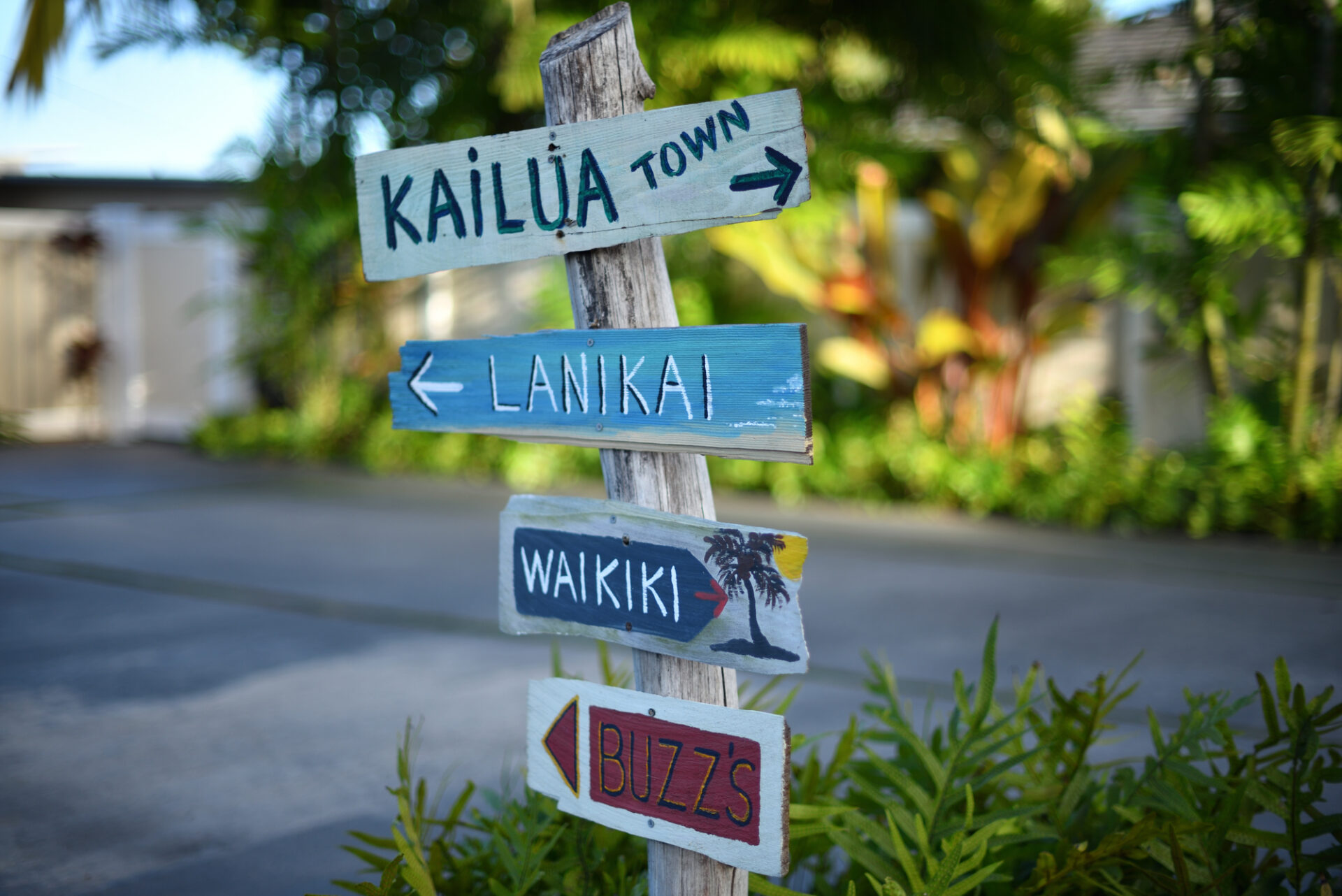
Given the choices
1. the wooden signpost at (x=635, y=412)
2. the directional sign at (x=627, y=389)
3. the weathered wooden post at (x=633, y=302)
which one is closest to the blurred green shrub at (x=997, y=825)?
the weathered wooden post at (x=633, y=302)

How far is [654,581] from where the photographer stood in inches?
77.2

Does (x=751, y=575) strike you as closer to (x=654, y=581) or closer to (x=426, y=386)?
(x=654, y=581)

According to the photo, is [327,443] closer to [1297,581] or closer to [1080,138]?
[1080,138]

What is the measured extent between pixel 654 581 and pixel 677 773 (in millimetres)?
335

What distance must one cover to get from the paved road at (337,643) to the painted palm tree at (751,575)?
1557mm

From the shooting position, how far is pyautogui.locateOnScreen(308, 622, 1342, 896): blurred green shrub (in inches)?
85.1

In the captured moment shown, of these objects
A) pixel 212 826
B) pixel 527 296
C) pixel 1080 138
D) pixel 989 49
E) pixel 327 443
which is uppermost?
pixel 989 49

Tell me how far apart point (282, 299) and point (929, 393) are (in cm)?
615

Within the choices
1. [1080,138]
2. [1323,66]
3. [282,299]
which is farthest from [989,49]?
[282,299]

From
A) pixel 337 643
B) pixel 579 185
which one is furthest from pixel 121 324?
pixel 579 185

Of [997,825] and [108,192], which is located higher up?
[108,192]

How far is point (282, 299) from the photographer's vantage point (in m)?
10.6

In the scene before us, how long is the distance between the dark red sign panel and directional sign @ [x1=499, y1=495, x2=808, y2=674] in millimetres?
134

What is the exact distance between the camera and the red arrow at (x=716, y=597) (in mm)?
1888
